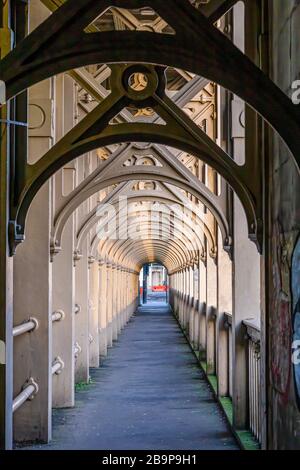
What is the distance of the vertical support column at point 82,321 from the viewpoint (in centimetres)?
1341

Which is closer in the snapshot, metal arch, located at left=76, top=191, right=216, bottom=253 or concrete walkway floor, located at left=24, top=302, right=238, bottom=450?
concrete walkway floor, located at left=24, top=302, right=238, bottom=450

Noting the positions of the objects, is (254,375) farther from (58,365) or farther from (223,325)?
(58,365)

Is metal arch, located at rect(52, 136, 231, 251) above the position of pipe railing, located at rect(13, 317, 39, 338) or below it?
above

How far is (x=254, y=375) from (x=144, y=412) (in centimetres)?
266

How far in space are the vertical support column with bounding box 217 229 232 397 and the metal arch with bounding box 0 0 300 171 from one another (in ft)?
24.9

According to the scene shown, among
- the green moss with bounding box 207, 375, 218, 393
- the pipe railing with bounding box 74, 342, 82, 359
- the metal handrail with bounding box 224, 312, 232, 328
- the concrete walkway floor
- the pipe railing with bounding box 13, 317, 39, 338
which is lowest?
the concrete walkway floor

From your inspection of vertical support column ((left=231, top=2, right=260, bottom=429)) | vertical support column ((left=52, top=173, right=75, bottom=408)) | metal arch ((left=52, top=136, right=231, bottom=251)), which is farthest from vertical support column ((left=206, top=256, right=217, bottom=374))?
vertical support column ((left=231, top=2, right=260, bottom=429))

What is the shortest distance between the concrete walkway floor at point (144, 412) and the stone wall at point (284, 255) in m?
3.06

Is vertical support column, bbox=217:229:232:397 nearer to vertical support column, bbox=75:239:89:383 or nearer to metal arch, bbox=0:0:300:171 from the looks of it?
vertical support column, bbox=75:239:89:383

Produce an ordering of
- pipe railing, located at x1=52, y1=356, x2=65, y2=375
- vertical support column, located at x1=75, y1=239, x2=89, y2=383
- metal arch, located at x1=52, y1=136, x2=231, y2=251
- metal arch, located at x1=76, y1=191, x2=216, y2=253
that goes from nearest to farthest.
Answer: metal arch, located at x1=52, y1=136, x2=231, y2=251, pipe railing, located at x1=52, y1=356, x2=65, y2=375, metal arch, located at x1=76, y1=191, x2=216, y2=253, vertical support column, located at x1=75, y1=239, x2=89, y2=383

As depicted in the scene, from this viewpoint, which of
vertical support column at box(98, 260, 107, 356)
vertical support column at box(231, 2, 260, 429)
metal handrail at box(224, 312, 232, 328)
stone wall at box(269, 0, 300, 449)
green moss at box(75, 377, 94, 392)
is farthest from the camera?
vertical support column at box(98, 260, 107, 356)

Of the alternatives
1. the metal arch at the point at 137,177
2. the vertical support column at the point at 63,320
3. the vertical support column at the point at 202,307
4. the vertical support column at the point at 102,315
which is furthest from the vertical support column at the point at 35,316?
the vertical support column at the point at 102,315

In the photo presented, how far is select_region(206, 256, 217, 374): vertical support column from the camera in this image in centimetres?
1436

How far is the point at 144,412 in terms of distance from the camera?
33.2 feet
